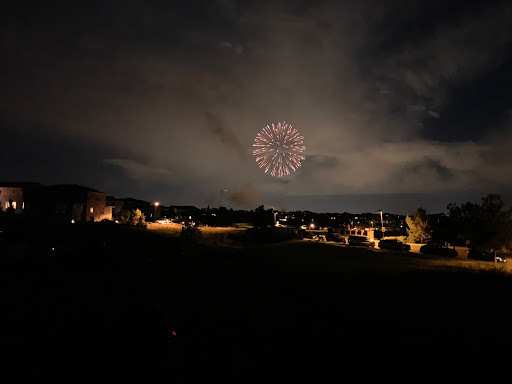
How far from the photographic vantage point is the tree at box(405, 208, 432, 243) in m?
55.5

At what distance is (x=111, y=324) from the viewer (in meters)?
4.55

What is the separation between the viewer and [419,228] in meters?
55.6

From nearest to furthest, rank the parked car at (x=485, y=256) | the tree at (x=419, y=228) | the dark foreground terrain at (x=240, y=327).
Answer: the dark foreground terrain at (x=240, y=327) < the parked car at (x=485, y=256) < the tree at (x=419, y=228)

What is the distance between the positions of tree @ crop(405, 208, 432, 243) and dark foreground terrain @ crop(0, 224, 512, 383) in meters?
44.7

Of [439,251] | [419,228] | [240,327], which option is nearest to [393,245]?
[439,251]

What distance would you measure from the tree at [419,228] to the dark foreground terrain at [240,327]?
147 ft

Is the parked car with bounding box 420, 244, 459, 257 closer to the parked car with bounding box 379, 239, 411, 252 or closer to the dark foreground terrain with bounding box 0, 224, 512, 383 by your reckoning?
the parked car with bounding box 379, 239, 411, 252

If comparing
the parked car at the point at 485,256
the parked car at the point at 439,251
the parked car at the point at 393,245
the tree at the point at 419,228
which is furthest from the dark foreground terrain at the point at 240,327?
the tree at the point at 419,228

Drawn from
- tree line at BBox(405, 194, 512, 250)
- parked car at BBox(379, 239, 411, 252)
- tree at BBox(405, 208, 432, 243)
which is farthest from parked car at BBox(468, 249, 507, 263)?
tree at BBox(405, 208, 432, 243)

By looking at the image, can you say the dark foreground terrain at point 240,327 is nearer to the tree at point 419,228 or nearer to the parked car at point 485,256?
the parked car at point 485,256

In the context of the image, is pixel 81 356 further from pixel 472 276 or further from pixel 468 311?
pixel 472 276

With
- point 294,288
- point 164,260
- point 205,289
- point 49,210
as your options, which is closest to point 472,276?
point 294,288

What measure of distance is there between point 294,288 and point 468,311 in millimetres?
6822

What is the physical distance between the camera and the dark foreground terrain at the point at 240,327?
5.72m
